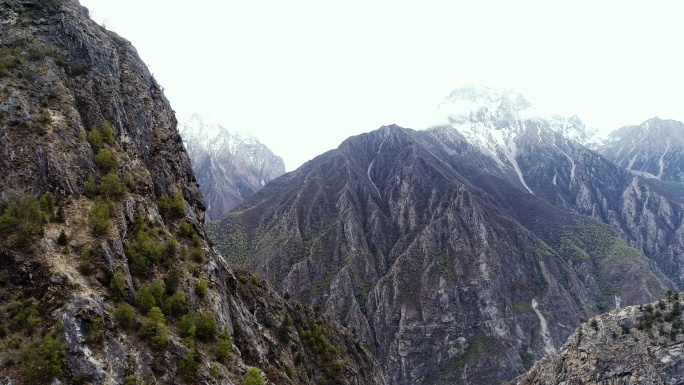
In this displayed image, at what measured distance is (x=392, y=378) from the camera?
19938 cm

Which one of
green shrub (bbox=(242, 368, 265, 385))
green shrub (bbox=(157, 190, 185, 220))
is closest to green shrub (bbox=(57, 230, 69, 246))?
green shrub (bbox=(157, 190, 185, 220))

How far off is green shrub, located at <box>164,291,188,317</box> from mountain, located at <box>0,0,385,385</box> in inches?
4.4

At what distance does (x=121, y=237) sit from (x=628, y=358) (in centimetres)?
7855

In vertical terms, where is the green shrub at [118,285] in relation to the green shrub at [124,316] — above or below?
above

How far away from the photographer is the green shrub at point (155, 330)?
4150cm

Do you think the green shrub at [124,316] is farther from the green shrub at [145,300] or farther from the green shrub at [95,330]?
the green shrub at [145,300]

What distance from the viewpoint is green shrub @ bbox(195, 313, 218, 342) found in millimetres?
46719

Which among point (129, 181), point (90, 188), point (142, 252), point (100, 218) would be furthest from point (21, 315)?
point (129, 181)

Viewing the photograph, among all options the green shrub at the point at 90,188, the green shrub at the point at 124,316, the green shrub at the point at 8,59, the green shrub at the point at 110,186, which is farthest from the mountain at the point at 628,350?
the green shrub at the point at 8,59

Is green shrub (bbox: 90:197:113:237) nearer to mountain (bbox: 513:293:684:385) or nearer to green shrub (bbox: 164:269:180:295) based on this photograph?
green shrub (bbox: 164:269:180:295)

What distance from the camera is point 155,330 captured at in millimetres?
42344

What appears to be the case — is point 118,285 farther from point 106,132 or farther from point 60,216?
point 106,132

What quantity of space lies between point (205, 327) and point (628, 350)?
224 feet

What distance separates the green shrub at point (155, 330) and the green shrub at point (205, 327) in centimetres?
392
